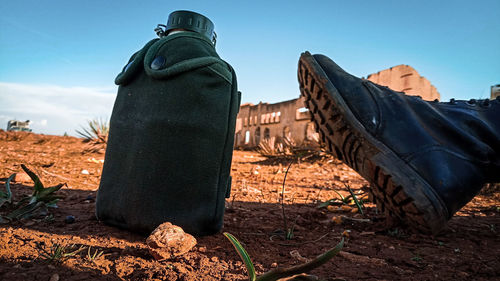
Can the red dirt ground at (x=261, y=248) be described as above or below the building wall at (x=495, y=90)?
below

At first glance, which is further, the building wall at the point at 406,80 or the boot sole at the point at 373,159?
the building wall at the point at 406,80

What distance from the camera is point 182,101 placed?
3.65 ft

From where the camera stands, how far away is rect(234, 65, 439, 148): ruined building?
11.9 metres

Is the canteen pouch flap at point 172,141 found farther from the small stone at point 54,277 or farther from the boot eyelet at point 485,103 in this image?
the boot eyelet at point 485,103

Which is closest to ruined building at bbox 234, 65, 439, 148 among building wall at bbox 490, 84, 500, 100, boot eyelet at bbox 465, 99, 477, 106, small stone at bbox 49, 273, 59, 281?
building wall at bbox 490, 84, 500, 100

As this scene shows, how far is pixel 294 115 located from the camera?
1642 centimetres

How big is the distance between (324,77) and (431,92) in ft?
44.2

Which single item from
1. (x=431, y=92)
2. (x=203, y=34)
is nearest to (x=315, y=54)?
(x=203, y=34)

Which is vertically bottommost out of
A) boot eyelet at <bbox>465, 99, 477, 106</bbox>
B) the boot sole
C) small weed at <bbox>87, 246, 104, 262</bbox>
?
small weed at <bbox>87, 246, 104, 262</bbox>

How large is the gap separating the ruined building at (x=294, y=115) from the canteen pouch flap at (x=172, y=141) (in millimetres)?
5820

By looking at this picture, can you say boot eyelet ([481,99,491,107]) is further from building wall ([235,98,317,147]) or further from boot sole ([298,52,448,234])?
building wall ([235,98,317,147])

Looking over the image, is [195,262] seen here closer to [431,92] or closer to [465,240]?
[465,240]

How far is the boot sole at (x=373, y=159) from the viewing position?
1302mm

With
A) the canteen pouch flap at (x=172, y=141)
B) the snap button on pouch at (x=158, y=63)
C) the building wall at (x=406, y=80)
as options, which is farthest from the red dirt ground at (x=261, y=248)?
the building wall at (x=406, y=80)
